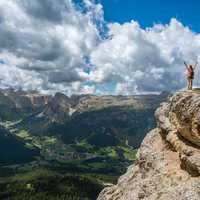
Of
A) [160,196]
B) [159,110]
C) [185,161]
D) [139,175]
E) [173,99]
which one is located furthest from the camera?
[159,110]

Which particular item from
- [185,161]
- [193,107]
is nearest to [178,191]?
[185,161]

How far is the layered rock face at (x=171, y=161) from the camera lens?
35938 mm

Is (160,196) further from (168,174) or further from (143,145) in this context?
(143,145)

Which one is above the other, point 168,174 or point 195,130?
point 195,130

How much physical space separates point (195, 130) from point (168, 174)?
6066 millimetres

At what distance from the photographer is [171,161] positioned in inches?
1695

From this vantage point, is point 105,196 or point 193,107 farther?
point 105,196

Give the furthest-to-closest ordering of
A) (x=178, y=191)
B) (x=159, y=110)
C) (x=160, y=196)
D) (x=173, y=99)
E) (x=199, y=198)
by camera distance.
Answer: (x=159, y=110)
(x=173, y=99)
(x=160, y=196)
(x=178, y=191)
(x=199, y=198)

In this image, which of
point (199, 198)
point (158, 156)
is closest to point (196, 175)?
point (199, 198)

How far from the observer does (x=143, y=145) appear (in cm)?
5366

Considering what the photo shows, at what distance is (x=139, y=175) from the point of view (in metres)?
47.8

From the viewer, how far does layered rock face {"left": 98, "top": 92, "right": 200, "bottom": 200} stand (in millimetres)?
35938

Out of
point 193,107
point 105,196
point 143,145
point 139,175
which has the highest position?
point 193,107

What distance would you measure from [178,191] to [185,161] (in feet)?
19.7
